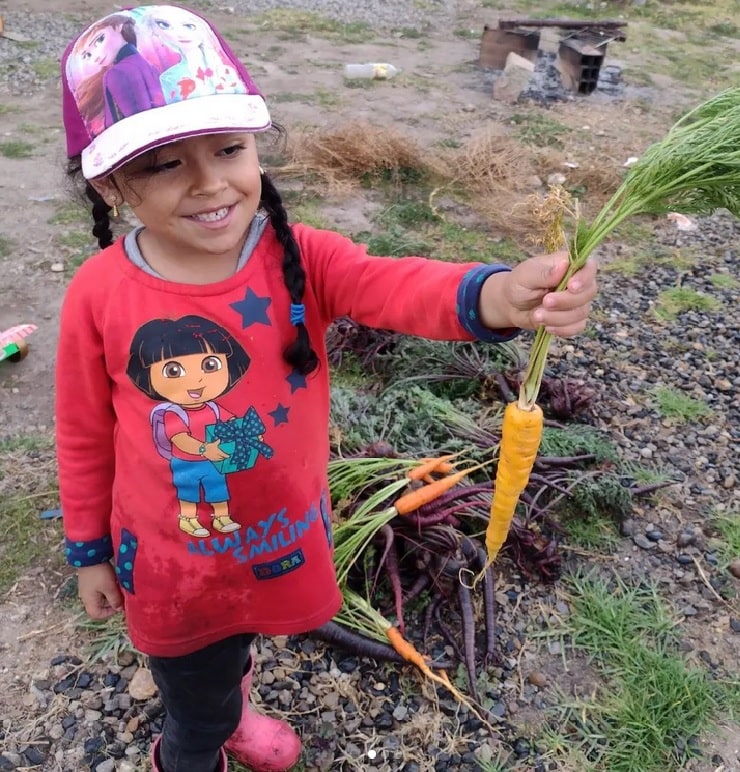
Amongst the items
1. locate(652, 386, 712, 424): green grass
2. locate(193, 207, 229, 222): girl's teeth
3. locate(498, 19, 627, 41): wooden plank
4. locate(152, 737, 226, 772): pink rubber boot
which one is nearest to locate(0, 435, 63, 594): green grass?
locate(152, 737, 226, 772): pink rubber boot

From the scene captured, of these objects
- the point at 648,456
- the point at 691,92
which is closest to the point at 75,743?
the point at 648,456

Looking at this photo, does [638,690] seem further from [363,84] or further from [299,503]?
[363,84]

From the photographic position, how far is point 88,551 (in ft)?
5.65

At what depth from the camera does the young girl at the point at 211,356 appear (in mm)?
1386

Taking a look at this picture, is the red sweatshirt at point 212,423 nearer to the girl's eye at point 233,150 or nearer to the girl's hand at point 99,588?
the girl's hand at point 99,588

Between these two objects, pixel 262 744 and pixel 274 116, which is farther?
pixel 274 116

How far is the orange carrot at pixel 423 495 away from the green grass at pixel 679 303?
2.57 meters

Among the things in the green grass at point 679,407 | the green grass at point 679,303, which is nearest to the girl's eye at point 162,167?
the green grass at point 679,407

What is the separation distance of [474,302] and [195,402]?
0.61 meters

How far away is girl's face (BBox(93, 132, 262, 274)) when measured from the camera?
4.53 ft

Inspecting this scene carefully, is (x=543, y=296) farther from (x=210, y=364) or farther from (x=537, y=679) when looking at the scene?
(x=537, y=679)

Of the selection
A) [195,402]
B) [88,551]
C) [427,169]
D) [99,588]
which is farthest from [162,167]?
[427,169]

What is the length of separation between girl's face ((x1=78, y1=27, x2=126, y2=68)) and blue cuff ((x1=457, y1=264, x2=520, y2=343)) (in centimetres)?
79

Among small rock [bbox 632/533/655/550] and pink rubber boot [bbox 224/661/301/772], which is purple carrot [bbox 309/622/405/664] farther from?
small rock [bbox 632/533/655/550]
